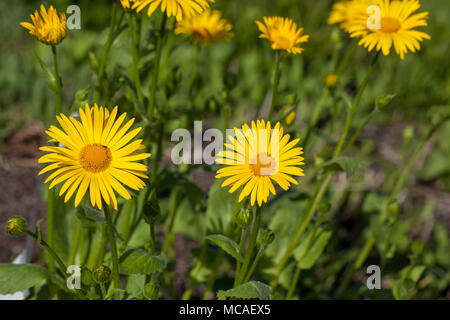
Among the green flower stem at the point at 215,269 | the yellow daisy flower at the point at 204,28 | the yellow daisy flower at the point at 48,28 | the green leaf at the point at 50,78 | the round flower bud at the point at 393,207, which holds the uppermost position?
the yellow daisy flower at the point at 204,28

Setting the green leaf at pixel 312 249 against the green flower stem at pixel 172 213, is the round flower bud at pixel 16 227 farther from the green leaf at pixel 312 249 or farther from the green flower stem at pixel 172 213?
the green leaf at pixel 312 249

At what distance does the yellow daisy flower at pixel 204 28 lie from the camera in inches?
99.7

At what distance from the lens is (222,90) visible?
2332 millimetres

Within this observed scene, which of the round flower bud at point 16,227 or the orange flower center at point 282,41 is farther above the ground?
the orange flower center at point 282,41

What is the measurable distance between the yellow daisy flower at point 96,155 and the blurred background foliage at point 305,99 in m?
0.32

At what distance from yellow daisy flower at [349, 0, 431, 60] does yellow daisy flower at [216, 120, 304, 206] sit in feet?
1.98

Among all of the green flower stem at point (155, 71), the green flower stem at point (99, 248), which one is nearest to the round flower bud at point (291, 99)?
the green flower stem at point (155, 71)

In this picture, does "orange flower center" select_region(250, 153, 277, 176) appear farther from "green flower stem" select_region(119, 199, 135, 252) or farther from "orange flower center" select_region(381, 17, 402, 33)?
"orange flower center" select_region(381, 17, 402, 33)

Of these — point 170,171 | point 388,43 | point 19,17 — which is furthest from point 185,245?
point 19,17

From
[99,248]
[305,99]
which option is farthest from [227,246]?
[305,99]

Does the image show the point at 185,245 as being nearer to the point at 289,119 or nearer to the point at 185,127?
the point at 185,127

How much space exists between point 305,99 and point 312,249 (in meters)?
2.13
